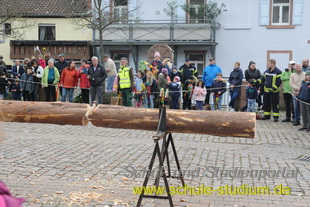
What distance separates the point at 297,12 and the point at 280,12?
0.93 m

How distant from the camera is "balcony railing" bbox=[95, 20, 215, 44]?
25375 millimetres

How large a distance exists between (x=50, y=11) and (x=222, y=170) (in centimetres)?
2312

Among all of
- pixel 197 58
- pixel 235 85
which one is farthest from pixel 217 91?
pixel 197 58

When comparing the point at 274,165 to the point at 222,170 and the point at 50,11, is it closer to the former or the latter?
the point at 222,170

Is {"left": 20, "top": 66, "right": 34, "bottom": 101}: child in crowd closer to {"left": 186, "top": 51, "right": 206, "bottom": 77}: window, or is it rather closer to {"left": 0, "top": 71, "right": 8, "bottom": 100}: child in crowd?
{"left": 0, "top": 71, "right": 8, "bottom": 100}: child in crowd

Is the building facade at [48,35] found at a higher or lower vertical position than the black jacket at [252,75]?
higher

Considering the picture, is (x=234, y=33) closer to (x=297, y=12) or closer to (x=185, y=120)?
(x=297, y=12)

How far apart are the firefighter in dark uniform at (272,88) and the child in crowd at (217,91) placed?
1.46 m

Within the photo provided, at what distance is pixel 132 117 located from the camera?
5703mm

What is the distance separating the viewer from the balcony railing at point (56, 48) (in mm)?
26953

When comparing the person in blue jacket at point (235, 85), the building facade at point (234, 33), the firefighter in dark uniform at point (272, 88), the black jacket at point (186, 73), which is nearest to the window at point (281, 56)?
the building facade at point (234, 33)

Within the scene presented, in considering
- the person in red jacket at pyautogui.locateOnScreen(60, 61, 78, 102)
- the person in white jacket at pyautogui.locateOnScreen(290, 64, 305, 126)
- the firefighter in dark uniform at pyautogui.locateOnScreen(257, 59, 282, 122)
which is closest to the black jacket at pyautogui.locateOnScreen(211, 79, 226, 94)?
the firefighter in dark uniform at pyautogui.locateOnScreen(257, 59, 282, 122)

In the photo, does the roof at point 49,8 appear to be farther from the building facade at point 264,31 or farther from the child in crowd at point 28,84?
the child in crowd at point 28,84

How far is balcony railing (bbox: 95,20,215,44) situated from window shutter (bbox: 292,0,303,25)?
447cm
